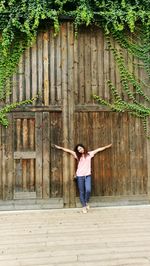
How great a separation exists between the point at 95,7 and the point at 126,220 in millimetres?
4738

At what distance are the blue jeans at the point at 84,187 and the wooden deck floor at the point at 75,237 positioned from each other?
285 mm

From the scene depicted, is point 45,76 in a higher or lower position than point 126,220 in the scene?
higher

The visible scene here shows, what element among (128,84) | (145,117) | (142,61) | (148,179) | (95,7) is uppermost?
(95,7)

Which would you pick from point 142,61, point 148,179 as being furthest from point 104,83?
point 148,179

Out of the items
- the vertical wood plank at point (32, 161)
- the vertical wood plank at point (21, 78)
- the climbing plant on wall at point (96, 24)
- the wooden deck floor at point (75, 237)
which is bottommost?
the wooden deck floor at point (75, 237)

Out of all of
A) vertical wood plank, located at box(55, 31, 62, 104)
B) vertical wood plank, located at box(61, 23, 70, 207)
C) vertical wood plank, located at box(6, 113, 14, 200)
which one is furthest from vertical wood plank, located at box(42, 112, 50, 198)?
vertical wood plank, located at box(6, 113, 14, 200)

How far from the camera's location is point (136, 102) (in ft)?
25.9

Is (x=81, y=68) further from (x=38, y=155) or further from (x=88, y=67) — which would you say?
(x=38, y=155)

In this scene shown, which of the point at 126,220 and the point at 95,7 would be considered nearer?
the point at 126,220

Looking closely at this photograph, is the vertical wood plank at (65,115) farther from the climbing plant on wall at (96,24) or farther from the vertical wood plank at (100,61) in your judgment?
the vertical wood plank at (100,61)

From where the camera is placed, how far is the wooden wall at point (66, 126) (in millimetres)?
7566

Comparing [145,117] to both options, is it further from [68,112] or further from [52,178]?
[52,178]

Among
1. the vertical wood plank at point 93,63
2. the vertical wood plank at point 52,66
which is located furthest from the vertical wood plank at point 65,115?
the vertical wood plank at point 93,63

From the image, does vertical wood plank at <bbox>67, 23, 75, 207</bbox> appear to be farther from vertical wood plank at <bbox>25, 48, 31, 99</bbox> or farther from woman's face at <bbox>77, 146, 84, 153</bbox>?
vertical wood plank at <bbox>25, 48, 31, 99</bbox>
